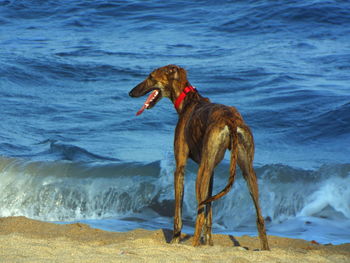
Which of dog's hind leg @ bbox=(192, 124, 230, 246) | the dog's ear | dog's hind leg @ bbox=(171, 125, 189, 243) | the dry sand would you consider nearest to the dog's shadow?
the dry sand

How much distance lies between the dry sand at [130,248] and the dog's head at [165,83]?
3.96ft

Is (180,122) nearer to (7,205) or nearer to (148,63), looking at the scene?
(7,205)

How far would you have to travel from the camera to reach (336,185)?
880 cm

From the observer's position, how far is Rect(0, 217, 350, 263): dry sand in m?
5.16

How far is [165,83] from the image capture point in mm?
6250

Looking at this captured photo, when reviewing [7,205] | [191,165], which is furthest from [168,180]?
[7,205]

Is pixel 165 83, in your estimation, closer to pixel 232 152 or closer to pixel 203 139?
pixel 203 139

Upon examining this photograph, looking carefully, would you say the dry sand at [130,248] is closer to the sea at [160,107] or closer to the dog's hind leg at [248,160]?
the dog's hind leg at [248,160]

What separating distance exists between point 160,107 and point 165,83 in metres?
7.52

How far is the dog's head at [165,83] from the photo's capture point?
620cm

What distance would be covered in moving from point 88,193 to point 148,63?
8.63 metres

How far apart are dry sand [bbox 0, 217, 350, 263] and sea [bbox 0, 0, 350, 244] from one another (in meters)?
0.83

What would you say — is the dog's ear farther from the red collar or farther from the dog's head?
the red collar

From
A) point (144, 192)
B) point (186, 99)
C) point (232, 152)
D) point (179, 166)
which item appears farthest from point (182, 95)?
point (144, 192)
